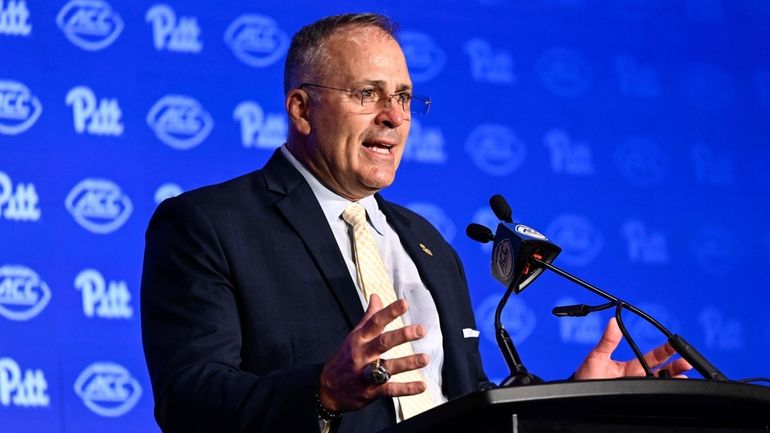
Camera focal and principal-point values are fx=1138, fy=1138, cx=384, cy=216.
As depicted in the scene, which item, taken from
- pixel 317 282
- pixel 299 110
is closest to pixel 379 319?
pixel 317 282

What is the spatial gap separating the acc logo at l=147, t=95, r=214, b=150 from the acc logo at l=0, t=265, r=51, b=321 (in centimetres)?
59

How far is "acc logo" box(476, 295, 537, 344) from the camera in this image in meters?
3.80

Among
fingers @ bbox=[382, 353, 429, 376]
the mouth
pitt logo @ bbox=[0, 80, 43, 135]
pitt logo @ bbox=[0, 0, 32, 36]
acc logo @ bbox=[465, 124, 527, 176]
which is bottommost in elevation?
fingers @ bbox=[382, 353, 429, 376]

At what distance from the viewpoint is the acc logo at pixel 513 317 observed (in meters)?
3.80

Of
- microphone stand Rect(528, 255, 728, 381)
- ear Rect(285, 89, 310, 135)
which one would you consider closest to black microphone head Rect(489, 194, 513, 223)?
microphone stand Rect(528, 255, 728, 381)

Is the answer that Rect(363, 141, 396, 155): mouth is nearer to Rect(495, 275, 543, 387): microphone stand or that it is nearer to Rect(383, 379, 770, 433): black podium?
Rect(495, 275, 543, 387): microphone stand

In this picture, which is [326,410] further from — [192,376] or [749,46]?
[749,46]

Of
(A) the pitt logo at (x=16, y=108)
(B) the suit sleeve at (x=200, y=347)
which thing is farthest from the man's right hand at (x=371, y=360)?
(A) the pitt logo at (x=16, y=108)

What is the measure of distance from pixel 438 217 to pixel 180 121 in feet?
2.99

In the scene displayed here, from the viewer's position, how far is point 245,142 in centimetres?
363

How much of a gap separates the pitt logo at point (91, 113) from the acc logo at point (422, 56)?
3.33 feet

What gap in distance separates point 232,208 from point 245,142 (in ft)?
3.35

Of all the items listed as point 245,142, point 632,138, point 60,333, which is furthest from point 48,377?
point 632,138

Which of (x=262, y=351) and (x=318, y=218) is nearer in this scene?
(x=262, y=351)
